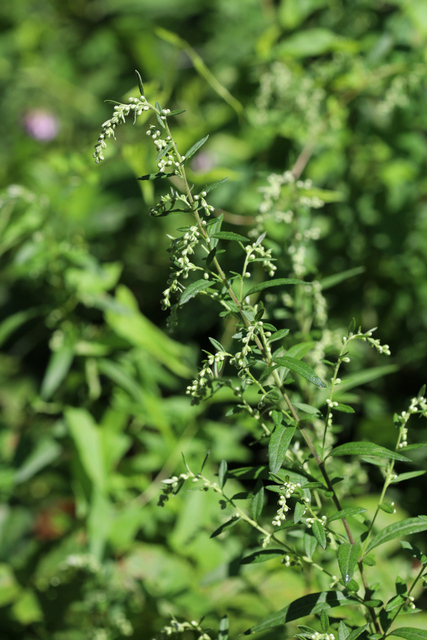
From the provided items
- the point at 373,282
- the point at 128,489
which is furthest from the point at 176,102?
the point at 128,489

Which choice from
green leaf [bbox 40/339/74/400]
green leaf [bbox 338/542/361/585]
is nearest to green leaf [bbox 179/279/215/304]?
green leaf [bbox 338/542/361/585]

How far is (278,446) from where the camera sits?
0.48 m

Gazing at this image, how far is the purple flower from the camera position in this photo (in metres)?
1.96

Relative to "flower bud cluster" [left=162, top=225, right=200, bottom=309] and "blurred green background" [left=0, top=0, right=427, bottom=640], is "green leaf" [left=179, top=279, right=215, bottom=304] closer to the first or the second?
"flower bud cluster" [left=162, top=225, right=200, bottom=309]

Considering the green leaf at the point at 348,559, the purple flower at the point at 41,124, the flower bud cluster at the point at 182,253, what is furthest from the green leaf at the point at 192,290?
the purple flower at the point at 41,124

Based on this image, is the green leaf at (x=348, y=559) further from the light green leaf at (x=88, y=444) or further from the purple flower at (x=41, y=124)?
the purple flower at (x=41, y=124)

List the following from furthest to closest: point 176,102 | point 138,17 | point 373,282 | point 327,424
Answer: point 138,17, point 176,102, point 373,282, point 327,424

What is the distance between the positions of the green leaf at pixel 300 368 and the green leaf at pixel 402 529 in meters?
0.14

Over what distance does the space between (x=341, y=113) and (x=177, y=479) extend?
965mm

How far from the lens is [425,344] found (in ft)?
4.28

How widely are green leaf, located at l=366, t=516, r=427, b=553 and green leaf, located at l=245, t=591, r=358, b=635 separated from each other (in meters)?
0.05

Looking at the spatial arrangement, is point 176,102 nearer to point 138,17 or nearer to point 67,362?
point 138,17

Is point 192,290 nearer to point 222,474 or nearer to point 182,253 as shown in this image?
point 182,253

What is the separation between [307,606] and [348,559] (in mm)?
69
